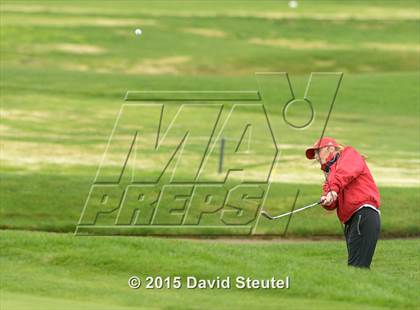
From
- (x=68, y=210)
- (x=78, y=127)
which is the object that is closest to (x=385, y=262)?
(x=68, y=210)

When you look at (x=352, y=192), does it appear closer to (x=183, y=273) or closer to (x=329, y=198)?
(x=329, y=198)

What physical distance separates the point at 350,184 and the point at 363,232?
2.20 feet

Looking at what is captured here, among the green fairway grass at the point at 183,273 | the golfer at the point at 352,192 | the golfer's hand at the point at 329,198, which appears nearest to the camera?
the green fairway grass at the point at 183,273

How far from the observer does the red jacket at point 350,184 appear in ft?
44.3

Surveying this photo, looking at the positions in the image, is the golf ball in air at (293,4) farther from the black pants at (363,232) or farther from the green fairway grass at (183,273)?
the black pants at (363,232)

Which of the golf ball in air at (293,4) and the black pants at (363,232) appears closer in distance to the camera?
the black pants at (363,232)

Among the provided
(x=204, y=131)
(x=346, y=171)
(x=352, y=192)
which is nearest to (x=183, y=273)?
(x=352, y=192)

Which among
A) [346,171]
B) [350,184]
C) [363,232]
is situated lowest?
[363,232]

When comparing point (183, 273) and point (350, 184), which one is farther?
point (183, 273)

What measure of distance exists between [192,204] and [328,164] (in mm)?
10486

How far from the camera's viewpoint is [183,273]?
1526cm

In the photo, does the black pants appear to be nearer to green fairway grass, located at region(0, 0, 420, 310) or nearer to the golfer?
the golfer

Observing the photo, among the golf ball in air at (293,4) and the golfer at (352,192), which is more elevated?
the golfer at (352,192)

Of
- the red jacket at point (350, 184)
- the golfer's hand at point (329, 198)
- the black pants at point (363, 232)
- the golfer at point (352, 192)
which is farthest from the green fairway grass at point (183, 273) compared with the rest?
the golfer's hand at point (329, 198)
